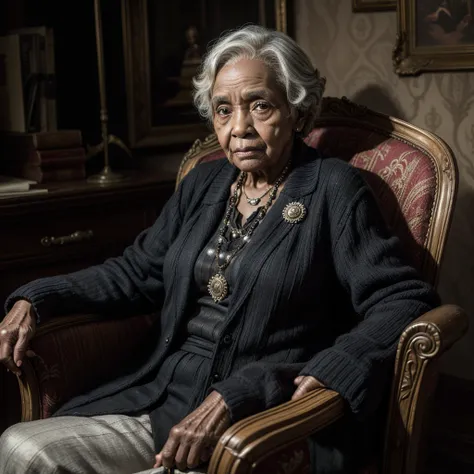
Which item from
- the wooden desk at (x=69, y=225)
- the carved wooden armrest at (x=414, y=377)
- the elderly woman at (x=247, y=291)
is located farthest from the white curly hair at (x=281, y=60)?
the wooden desk at (x=69, y=225)

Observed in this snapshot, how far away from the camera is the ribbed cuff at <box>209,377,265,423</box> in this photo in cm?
175

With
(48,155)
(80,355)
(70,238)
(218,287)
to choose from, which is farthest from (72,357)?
(48,155)

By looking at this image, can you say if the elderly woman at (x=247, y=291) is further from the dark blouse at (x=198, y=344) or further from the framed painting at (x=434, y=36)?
the framed painting at (x=434, y=36)

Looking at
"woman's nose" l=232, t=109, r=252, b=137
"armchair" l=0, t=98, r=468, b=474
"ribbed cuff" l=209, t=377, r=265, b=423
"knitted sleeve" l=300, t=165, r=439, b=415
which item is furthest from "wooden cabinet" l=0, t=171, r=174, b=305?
"ribbed cuff" l=209, t=377, r=265, b=423

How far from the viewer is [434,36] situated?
108 inches

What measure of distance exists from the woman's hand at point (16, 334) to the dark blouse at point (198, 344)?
353 mm

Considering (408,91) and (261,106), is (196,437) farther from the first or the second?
(408,91)

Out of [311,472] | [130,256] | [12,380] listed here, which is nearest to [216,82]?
[130,256]

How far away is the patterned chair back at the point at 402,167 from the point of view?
219 centimetres

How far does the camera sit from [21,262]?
267cm

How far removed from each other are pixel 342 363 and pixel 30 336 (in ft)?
2.68

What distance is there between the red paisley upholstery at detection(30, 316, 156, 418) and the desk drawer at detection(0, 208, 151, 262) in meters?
0.48

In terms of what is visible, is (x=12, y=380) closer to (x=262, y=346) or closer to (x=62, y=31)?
(x=262, y=346)

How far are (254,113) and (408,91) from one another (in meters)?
0.91
